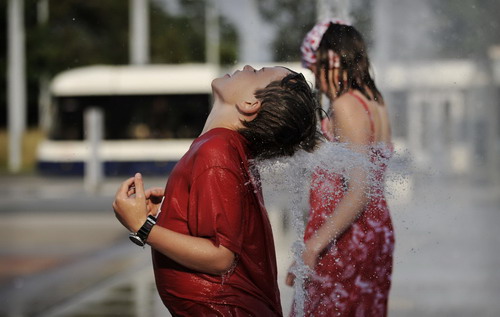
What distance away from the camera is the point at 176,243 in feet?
6.64

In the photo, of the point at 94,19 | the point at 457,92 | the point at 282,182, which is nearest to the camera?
the point at 282,182

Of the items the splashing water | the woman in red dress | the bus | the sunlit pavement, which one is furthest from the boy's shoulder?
the bus

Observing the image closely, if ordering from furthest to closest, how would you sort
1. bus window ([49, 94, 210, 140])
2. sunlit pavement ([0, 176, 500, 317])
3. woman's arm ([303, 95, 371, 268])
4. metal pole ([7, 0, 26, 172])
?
metal pole ([7, 0, 26, 172])
bus window ([49, 94, 210, 140])
sunlit pavement ([0, 176, 500, 317])
woman's arm ([303, 95, 371, 268])

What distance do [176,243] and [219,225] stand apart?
0.11 meters

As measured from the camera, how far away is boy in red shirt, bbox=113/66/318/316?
6.66 feet

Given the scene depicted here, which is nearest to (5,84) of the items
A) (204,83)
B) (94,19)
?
(94,19)

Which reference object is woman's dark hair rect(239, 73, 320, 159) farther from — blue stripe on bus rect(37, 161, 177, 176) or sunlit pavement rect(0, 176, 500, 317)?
blue stripe on bus rect(37, 161, 177, 176)

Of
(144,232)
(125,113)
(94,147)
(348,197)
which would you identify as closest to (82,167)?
(125,113)

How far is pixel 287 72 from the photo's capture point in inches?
87.0

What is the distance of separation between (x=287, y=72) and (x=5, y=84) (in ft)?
114

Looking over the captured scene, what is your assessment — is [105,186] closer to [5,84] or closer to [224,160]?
[5,84]

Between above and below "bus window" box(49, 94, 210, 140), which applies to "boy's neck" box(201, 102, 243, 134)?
below

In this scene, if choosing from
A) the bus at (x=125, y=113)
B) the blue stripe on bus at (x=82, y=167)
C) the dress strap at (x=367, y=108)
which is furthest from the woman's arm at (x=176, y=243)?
the blue stripe on bus at (x=82, y=167)

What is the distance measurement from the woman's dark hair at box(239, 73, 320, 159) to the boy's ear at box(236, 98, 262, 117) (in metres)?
0.01
